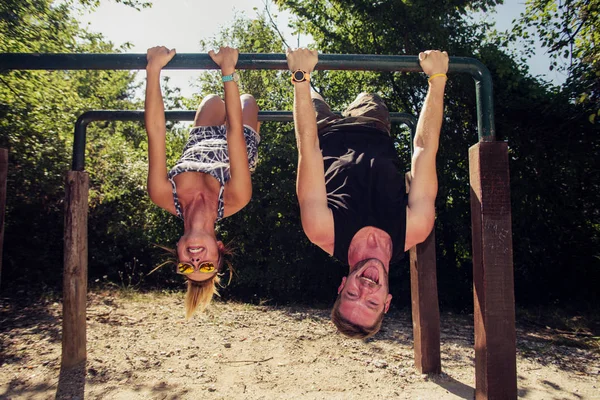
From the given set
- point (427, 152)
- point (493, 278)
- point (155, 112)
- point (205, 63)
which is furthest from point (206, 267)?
point (493, 278)

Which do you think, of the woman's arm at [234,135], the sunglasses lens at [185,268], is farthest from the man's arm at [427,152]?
the sunglasses lens at [185,268]

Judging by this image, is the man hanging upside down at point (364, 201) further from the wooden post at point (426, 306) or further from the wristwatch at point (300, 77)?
the wooden post at point (426, 306)

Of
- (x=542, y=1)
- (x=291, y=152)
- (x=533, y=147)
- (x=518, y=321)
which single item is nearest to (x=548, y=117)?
(x=533, y=147)

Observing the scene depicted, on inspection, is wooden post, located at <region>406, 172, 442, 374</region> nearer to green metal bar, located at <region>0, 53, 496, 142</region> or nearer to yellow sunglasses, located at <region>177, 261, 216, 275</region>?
green metal bar, located at <region>0, 53, 496, 142</region>

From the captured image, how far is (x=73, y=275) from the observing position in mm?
3561

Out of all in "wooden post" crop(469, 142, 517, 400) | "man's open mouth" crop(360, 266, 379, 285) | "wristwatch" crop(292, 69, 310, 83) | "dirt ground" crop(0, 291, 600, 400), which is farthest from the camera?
"dirt ground" crop(0, 291, 600, 400)

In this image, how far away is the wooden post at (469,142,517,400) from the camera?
80.7 inches

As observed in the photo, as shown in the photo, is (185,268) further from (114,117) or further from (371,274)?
(114,117)

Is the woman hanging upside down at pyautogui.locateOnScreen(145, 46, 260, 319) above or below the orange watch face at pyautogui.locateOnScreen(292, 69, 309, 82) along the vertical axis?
below

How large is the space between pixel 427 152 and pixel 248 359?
106 inches

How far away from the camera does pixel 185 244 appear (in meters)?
2.54

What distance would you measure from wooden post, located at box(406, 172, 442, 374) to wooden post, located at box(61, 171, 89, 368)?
8.96 feet

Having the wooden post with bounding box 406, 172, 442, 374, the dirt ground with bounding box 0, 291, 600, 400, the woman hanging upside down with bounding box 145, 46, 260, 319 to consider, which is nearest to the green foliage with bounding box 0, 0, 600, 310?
the dirt ground with bounding box 0, 291, 600, 400

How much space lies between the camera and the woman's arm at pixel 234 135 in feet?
7.41
